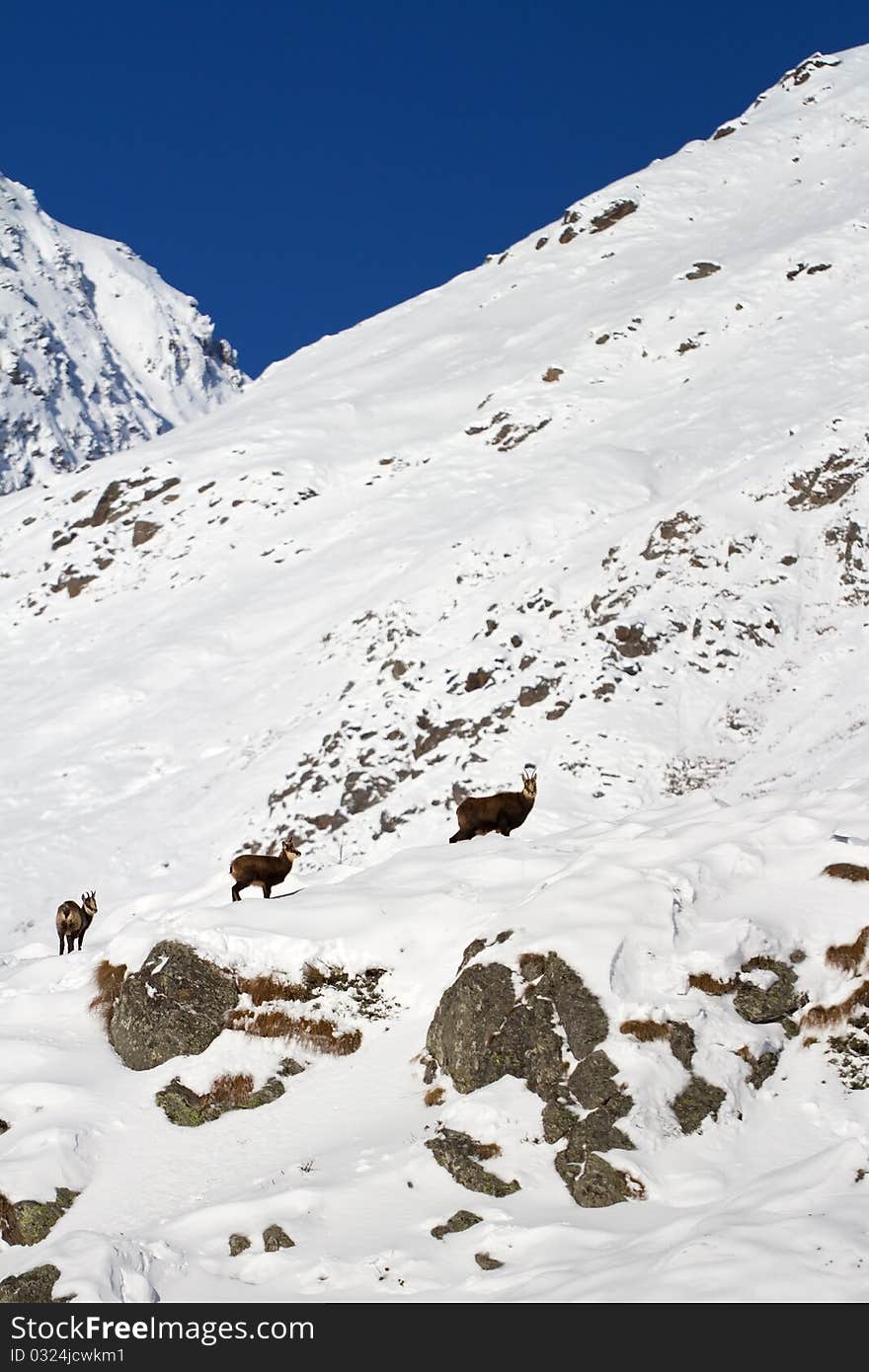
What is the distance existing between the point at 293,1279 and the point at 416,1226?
1.19 m

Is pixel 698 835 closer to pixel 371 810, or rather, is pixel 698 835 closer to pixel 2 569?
pixel 371 810

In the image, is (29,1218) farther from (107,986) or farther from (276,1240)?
(107,986)

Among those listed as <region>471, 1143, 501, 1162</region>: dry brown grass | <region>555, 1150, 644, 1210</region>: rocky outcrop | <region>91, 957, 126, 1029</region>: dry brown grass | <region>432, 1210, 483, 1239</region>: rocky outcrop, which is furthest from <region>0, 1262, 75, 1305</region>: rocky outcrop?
<region>91, 957, 126, 1029</region>: dry brown grass

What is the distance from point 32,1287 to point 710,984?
6921 millimetres

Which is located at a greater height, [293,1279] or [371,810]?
[371,810]

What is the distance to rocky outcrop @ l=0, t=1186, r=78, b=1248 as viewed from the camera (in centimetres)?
1286

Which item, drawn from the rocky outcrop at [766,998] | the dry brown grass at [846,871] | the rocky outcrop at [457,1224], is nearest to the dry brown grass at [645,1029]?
the rocky outcrop at [766,998]

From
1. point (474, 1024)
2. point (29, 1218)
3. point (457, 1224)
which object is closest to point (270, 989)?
point (474, 1024)

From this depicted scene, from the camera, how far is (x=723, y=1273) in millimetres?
8750

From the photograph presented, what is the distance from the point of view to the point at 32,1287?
1080cm

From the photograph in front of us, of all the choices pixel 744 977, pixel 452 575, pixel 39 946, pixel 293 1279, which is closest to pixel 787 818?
pixel 744 977

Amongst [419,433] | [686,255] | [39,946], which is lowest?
[39,946]

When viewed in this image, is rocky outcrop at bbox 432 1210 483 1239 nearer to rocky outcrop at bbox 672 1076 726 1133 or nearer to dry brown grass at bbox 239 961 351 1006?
rocky outcrop at bbox 672 1076 726 1133

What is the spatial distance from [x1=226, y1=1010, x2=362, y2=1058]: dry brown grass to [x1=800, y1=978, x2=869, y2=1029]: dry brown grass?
5300 millimetres
